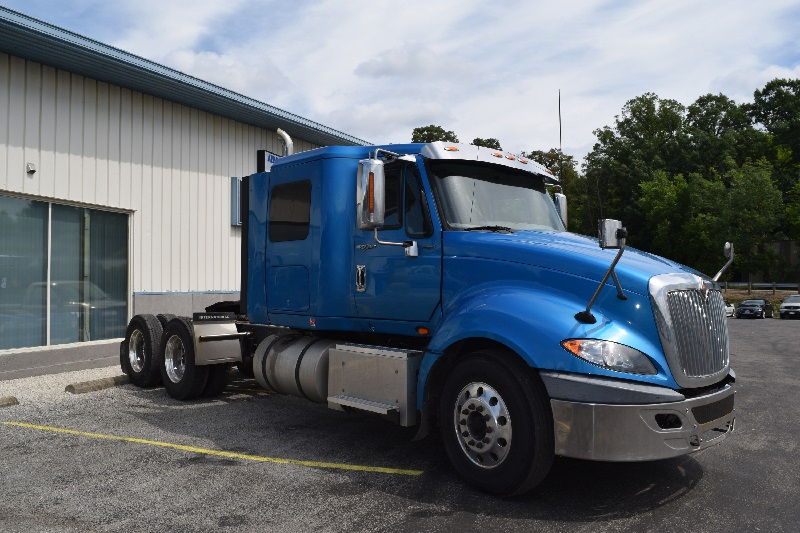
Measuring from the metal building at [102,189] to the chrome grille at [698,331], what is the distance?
7.82m

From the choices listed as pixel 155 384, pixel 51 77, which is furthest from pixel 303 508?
pixel 51 77

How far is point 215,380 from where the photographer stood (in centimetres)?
867

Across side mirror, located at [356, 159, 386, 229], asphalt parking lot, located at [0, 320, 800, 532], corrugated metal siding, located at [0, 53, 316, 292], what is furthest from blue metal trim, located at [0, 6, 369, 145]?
side mirror, located at [356, 159, 386, 229]

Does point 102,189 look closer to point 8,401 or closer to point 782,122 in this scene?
point 8,401

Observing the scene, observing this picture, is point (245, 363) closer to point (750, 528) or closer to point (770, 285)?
point (750, 528)

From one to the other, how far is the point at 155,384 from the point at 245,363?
1.95 m

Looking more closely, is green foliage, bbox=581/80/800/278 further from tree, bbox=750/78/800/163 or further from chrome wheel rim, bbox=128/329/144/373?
chrome wheel rim, bbox=128/329/144/373

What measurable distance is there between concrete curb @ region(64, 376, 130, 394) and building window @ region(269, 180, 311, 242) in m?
4.15

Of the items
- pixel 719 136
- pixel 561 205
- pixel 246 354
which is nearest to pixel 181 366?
pixel 246 354

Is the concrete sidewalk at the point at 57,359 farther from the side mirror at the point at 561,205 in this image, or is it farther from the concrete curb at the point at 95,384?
the side mirror at the point at 561,205

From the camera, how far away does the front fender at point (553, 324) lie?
448 centimetres

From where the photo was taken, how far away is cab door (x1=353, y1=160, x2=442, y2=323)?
572cm

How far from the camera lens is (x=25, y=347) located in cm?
1020

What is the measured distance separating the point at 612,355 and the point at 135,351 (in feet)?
25.0
